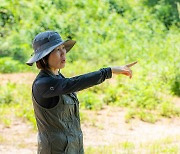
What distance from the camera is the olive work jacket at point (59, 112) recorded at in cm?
227

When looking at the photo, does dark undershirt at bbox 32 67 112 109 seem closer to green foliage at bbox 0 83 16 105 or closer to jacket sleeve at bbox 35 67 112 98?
jacket sleeve at bbox 35 67 112 98

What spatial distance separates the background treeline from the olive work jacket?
5608 mm

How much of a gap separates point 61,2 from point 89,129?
6.99 metres

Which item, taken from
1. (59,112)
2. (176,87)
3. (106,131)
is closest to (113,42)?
(176,87)

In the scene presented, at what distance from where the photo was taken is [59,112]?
92.2 inches

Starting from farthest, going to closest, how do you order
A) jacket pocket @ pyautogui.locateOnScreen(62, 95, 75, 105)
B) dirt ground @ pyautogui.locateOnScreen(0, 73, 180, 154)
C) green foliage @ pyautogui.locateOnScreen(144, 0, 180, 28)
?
green foliage @ pyautogui.locateOnScreen(144, 0, 180, 28) < dirt ground @ pyautogui.locateOnScreen(0, 73, 180, 154) < jacket pocket @ pyautogui.locateOnScreen(62, 95, 75, 105)

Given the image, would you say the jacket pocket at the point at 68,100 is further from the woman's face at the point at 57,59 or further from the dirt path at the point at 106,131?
the dirt path at the point at 106,131

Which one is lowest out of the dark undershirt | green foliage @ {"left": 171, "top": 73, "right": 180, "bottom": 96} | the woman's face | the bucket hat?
green foliage @ {"left": 171, "top": 73, "right": 180, "bottom": 96}

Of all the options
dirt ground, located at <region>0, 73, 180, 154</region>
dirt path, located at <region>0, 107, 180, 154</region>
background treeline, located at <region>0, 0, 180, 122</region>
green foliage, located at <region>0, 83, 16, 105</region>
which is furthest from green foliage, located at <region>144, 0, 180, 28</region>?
green foliage, located at <region>0, 83, 16, 105</region>

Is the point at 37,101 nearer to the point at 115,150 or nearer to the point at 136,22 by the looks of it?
the point at 115,150

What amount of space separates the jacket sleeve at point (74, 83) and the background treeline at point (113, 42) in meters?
5.75

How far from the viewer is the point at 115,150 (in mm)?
5324

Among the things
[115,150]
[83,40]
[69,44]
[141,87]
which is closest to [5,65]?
[83,40]

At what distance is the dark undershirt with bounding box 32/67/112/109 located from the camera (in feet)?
7.41
